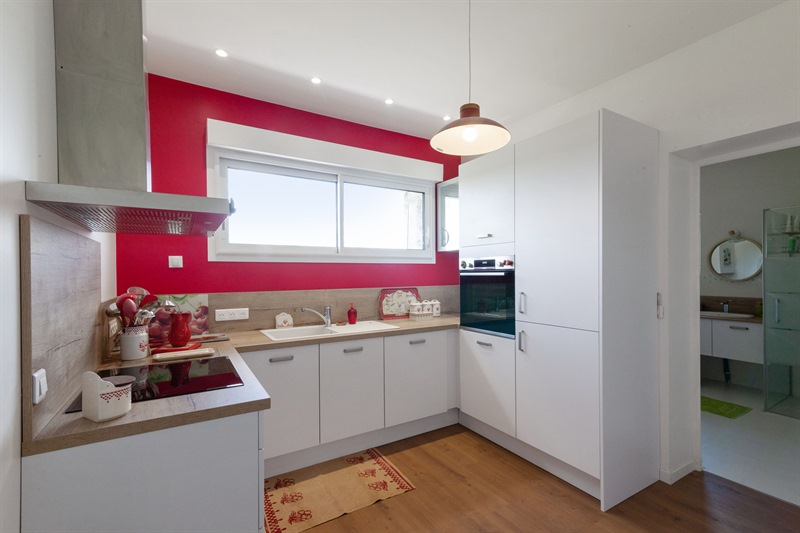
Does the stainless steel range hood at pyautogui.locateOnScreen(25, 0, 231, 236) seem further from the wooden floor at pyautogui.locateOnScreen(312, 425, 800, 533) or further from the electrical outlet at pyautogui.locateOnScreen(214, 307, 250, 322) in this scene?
the wooden floor at pyautogui.locateOnScreen(312, 425, 800, 533)

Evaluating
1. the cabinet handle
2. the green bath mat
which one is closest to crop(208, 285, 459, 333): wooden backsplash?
the cabinet handle

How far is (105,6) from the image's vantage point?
1276 millimetres

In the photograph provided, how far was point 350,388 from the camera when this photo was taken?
2.52 metres

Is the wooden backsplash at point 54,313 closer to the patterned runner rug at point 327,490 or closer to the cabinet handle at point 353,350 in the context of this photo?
the patterned runner rug at point 327,490

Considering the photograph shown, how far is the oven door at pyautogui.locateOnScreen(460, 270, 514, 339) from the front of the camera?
2590 mm

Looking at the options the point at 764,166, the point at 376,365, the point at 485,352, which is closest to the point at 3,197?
the point at 376,365

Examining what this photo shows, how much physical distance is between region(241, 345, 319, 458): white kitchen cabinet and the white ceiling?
5.99ft

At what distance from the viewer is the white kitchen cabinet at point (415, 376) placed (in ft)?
8.85

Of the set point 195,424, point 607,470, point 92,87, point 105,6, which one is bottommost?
point 607,470

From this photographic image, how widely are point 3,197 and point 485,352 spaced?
2594 mm

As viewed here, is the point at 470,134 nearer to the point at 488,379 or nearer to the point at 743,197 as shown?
the point at 488,379

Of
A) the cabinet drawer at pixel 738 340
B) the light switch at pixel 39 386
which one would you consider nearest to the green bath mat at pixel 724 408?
the cabinet drawer at pixel 738 340

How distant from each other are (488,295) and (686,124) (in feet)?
5.28

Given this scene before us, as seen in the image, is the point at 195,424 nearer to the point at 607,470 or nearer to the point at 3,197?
the point at 3,197
